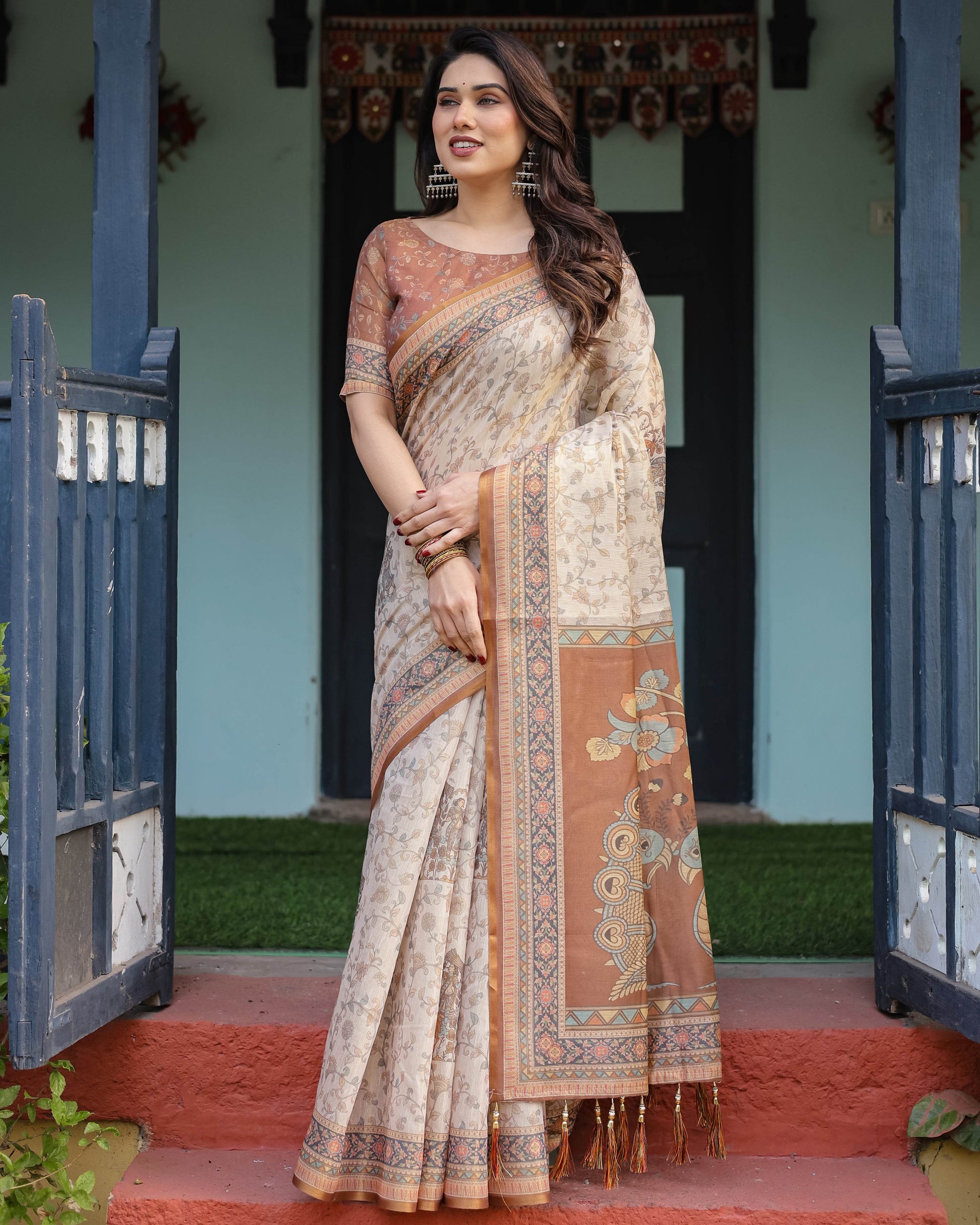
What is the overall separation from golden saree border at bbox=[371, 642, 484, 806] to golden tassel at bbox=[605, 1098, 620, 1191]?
652 millimetres

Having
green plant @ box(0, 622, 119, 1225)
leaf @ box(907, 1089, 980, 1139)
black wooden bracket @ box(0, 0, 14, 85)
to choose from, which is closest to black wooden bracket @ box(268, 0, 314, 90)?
black wooden bracket @ box(0, 0, 14, 85)

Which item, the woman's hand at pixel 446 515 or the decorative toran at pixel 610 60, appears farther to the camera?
the decorative toran at pixel 610 60

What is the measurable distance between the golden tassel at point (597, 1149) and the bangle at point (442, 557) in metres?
0.91

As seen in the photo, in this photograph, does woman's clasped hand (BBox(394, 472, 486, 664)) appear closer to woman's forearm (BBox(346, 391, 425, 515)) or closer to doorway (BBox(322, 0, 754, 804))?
woman's forearm (BBox(346, 391, 425, 515))

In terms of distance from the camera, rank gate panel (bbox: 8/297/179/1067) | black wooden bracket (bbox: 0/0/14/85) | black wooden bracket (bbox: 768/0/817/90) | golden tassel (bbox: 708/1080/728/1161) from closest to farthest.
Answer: gate panel (bbox: 8/297/179/1067) → golden tassel (bbox: 708/1080/728/1161) → black wooden bracket (bbox: 768/0/817/90) → black wooden bracket (bbox: 0/0/14/85)

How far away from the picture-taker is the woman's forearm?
7.32 ft

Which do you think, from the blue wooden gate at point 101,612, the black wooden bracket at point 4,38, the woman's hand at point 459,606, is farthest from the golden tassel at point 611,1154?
the black wooden bracket at point 4,38

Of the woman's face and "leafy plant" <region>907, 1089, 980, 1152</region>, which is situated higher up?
the woman's face

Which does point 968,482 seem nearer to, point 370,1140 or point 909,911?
point 909,911

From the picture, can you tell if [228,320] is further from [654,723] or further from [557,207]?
[654,723]

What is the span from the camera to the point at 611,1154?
2.21 meters

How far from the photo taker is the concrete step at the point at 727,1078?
8.04 ft

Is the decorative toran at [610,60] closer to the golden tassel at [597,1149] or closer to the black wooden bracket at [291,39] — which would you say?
the black wooden bracket at [291,39]

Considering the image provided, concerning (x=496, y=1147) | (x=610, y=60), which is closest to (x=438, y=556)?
(x=496, y=1147)
